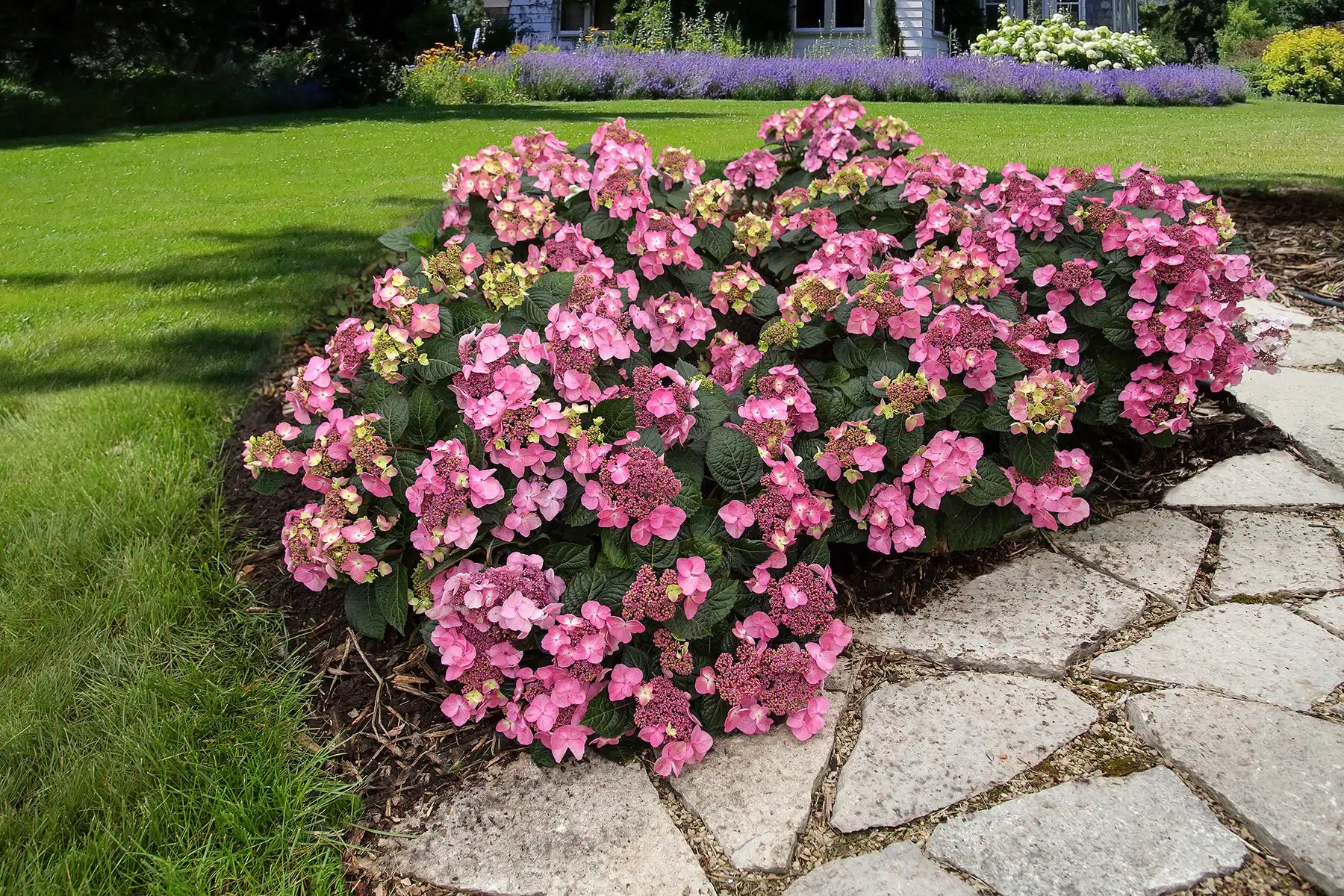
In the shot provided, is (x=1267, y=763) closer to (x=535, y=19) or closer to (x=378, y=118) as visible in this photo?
(x=378, y=118)

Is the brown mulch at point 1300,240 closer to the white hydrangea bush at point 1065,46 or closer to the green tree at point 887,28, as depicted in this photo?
the white hydrangea bush at point 1065,46

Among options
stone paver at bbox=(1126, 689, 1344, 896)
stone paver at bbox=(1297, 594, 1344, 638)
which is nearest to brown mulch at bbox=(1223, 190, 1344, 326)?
stone paver at bbox=(1297, 594, 1344, 638)

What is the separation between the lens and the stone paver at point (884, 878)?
1544mm

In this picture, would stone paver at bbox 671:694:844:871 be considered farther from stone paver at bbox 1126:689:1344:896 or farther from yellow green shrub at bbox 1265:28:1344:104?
yellow green shrub at bbox 1265:28:1344:104

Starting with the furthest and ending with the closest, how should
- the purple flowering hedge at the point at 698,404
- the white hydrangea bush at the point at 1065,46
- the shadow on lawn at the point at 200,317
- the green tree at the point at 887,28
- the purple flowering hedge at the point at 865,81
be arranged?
1. the green tree at the point at 887,28
2. the white hydrangea bush at the point at 1065,46
3. the purple flowering hedge at the point at 865,81
4. the shadow on lawn at the point at 200,317
5. the purple flowering hedge at the point at 698,404

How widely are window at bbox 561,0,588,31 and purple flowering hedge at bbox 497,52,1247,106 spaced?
678cm

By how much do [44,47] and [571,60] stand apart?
7.73 meters

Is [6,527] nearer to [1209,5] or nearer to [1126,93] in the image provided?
[1126,93]

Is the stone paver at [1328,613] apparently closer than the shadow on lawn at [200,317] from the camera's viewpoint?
Yes

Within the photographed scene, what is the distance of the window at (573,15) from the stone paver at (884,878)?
76.1 feet

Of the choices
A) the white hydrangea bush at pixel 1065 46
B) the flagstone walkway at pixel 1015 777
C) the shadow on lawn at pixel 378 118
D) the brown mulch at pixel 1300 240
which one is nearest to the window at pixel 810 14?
the white hydrangea bush at pixel 1065 46

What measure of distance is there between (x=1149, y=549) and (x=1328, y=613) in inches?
16.2

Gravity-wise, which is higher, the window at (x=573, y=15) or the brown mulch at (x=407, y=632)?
the window at (x=573, y=15)

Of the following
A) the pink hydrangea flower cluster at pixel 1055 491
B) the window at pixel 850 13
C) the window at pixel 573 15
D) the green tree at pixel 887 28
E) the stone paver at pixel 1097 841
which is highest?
the window at pixel 573 15
